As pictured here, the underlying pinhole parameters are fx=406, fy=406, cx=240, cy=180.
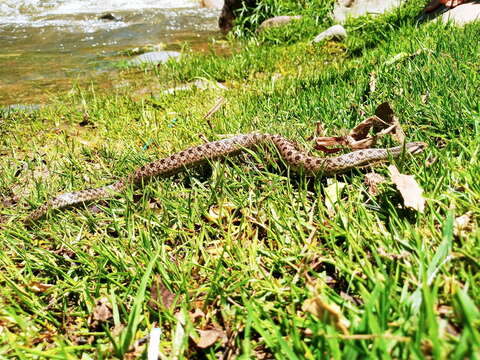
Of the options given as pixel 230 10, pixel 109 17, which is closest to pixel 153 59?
pixel 230 10

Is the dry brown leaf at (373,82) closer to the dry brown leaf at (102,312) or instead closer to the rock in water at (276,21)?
the dry brown leaf at (102,312)

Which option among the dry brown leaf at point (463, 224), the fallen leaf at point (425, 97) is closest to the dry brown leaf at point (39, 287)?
the dry brown leaf at point (463, 224)

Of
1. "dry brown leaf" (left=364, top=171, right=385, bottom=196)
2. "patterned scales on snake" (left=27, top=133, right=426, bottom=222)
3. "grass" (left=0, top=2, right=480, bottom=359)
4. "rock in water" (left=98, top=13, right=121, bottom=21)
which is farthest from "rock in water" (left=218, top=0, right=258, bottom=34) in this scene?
"dry brown leaf" (left=364, top=171, right=385, bottom=196)

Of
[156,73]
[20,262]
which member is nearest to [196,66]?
[156,73]

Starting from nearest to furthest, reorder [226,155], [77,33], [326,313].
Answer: [326,313]
[226,155]
[77,33]

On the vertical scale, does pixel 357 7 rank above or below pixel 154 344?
above

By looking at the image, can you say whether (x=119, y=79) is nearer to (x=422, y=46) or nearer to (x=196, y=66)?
(x=196, y=66)

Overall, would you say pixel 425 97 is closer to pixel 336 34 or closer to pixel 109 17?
pixel 336 34

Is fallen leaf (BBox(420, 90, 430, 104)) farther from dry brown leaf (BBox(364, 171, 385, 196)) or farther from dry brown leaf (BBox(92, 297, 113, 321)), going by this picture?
dry brown leaf (BBox(92, 297, 113, 321))

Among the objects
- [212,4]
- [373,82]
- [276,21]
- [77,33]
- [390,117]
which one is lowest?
[390,117]
